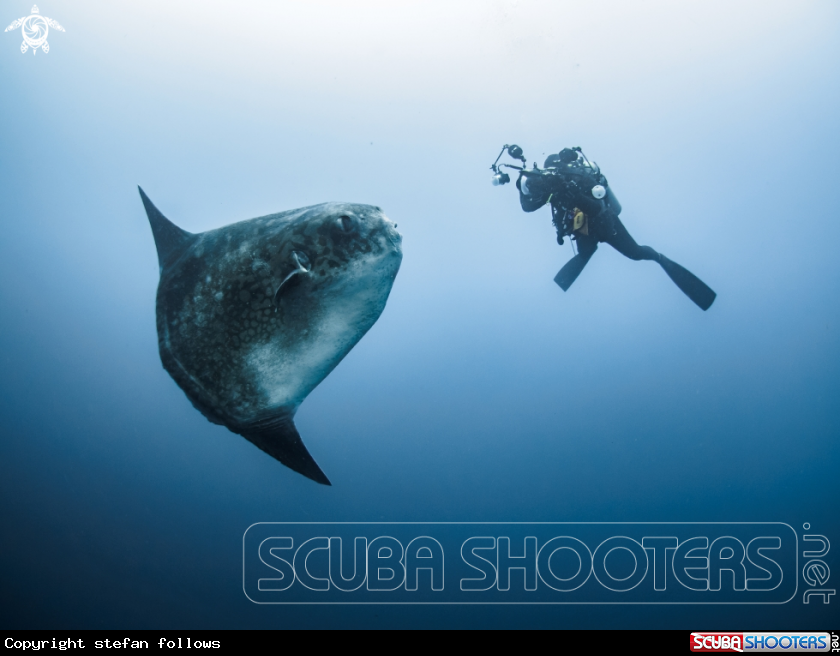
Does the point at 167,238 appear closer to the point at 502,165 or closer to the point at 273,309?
the point at 273,309

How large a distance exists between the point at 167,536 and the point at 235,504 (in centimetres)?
159

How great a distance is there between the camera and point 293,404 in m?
2.76

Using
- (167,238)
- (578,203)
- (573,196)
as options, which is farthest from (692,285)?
(167,238)

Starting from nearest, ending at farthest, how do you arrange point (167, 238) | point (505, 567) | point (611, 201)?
1. point (167, 238)
2. point (611, 201)
3. point (505, 567)

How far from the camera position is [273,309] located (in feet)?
8.46

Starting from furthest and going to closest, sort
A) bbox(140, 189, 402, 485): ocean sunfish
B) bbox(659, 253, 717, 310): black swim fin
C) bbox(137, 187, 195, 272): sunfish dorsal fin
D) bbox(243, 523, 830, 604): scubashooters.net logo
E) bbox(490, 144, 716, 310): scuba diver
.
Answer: bbox(243, 523, 830, 604): scubashooters.net logo → bbox(659, 253, 717, 310): black swim fin → bbox(490, 144, 716, 310): scuba diver → bbox(137, 187, 195, 272): sunfish dorsal fin → bbox(140, 189, 402, 485): ocean sunfish

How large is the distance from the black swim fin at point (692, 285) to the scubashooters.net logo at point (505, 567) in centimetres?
531

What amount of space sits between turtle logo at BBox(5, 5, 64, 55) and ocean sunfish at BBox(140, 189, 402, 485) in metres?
7.57

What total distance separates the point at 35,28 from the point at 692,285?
37.8ft

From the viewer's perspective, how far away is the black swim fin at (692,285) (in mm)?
6586

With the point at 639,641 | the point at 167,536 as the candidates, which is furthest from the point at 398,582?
the point at 639,641

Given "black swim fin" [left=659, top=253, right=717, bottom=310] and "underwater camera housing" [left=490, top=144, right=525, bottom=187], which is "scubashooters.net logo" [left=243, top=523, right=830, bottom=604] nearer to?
"black swim fin" [left=659, top=253, right=717, bottom=310]

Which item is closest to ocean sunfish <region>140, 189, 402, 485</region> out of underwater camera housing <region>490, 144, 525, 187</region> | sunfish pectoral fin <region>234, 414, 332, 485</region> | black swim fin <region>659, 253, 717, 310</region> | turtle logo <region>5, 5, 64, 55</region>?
sunfish pectoral fin <region>234, 414, 332, 485</region>

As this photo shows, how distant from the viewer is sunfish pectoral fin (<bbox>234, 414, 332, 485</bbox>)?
2723 millimetres
